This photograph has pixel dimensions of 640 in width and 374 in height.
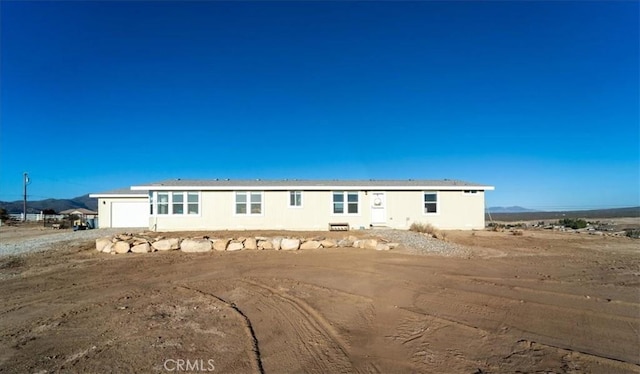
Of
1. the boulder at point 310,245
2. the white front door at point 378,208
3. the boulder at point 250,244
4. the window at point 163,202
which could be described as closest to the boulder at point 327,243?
the boulder at point 310,245

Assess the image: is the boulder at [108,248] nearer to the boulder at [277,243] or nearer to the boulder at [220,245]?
the boulder at [220,245]

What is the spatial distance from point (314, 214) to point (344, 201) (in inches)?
75.4

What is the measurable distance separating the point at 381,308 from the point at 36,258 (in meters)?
11.1

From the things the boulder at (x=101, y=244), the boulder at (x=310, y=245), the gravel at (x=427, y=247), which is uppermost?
the boulder at (x=101, y=244)

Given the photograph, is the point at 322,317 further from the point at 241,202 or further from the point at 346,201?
the point at 241,202

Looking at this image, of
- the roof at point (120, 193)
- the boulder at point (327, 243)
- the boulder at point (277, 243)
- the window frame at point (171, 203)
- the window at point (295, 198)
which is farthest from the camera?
the roof at point (120, 193)

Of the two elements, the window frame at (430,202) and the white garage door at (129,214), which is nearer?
the window frame at (430,202)

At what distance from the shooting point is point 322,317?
5266 mm

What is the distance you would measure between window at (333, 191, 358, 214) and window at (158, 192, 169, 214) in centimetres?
959

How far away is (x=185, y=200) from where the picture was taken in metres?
20.3

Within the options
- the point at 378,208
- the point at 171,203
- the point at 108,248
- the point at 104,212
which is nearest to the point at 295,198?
the point at 378,208

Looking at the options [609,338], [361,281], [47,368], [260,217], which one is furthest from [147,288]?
[260,217]

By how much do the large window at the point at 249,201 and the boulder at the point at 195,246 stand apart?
26.2 feet

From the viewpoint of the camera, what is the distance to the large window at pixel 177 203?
2027 centimetres
